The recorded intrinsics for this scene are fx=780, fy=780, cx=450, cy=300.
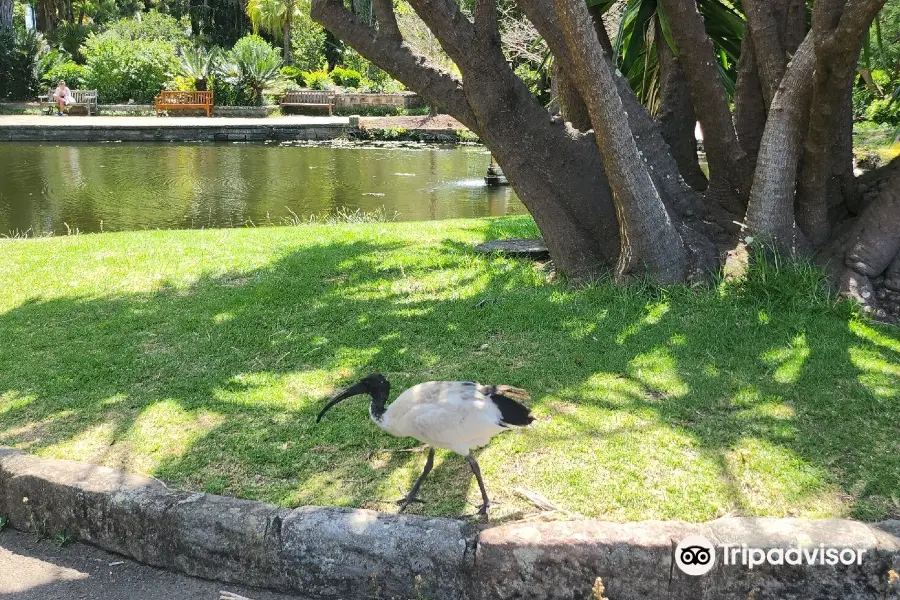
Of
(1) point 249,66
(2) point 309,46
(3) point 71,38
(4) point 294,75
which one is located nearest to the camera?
(1) point 249,66

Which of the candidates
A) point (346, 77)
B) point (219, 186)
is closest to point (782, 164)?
point (219, 186)

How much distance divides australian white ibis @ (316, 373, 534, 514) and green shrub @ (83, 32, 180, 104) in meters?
35.8

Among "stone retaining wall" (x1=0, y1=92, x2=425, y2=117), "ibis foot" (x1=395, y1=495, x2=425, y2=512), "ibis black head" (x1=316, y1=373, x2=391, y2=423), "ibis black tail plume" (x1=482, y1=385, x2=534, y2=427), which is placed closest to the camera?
"ibis black tail plume" (x1=482, y1=385, x2=534, y2=427)

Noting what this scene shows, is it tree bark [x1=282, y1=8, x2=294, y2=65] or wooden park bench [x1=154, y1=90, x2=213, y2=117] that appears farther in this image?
tree bark [x1=282, y1=8, x2=294, y2=65]

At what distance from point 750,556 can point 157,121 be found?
31077 millimetres

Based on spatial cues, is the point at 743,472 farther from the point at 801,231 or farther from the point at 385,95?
the point at 385,95

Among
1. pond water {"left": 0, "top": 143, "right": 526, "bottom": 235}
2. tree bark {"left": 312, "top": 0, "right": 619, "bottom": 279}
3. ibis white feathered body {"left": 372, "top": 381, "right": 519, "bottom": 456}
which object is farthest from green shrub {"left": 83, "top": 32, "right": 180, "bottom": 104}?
ibis white feathered body {"left": 372, "top": 381, "right": 519, "bottom": 456}

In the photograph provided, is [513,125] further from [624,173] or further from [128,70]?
[128,70]

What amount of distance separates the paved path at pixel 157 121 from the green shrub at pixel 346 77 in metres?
8.37

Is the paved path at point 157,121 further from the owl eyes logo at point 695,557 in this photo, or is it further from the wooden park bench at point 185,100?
the owl eyes logo at point 695,557

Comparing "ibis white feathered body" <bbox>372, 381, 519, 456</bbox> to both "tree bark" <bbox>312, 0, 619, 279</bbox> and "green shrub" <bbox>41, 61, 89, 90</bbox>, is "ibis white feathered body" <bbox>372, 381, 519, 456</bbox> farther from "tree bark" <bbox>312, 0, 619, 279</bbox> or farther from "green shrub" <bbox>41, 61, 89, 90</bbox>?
"green shrub" <bbox>41, 61, 89, 90</bbox>

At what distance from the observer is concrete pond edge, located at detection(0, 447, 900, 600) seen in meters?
3.16

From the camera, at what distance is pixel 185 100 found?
110ft

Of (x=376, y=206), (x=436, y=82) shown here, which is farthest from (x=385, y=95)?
(x=436, y=82)
